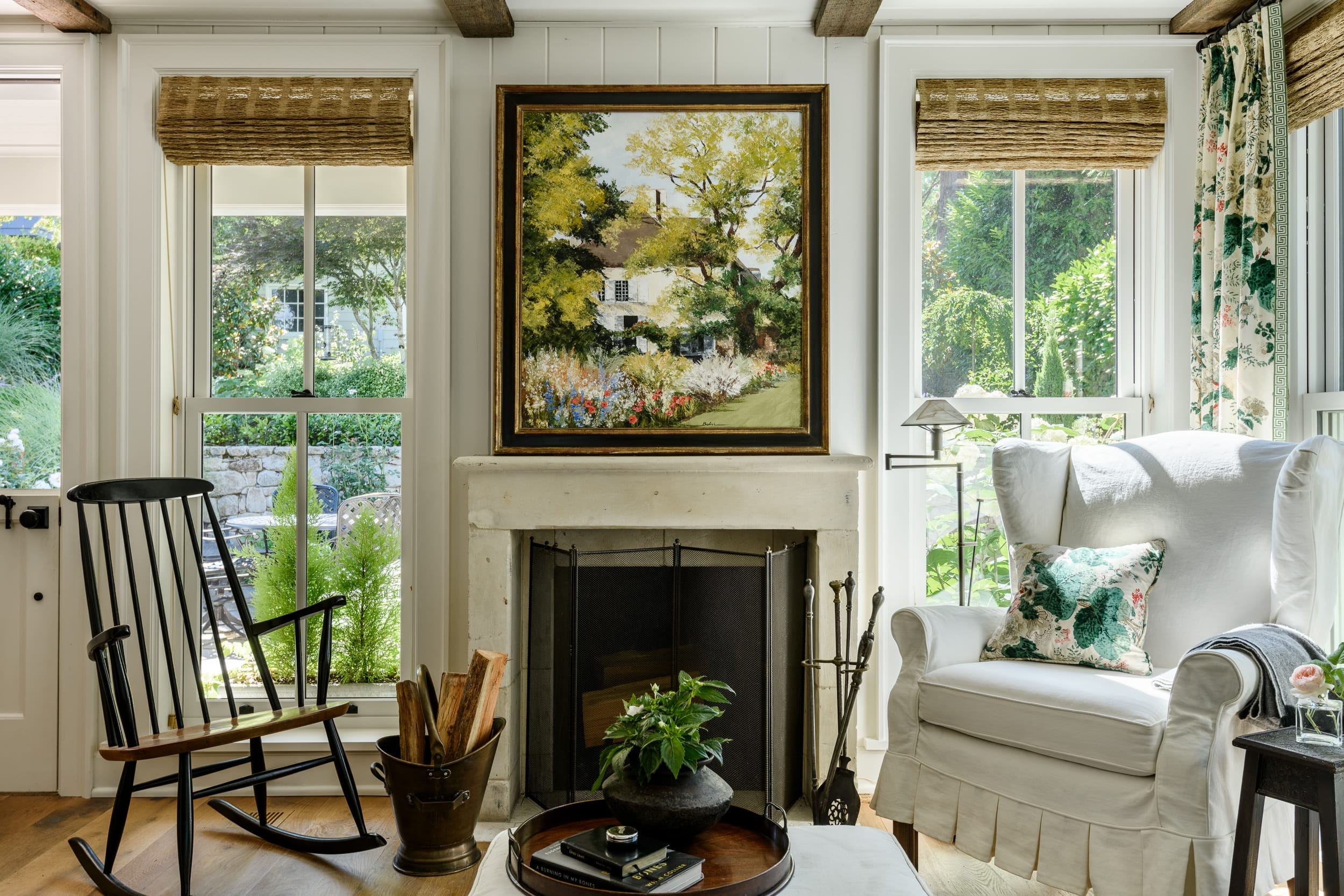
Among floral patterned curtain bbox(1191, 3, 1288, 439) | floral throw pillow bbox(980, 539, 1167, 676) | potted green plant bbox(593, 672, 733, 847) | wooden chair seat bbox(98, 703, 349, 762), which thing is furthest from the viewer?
floral patterned curtain bbox(1191, 3, 1288, 439)

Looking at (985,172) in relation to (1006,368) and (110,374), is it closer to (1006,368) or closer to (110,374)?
(1006,368)

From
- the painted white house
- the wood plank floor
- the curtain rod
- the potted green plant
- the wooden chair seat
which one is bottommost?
the wood plank floor

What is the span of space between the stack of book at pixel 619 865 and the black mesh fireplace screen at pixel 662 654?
1197mm

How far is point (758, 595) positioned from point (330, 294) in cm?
175

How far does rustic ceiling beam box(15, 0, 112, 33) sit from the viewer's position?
264cm

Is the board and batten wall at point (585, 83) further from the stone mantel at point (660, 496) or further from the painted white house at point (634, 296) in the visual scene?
the painted white house at point (634, 296)

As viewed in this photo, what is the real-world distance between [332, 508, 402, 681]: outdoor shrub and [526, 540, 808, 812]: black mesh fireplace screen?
0.52 m

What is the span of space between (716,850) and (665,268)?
72.4 inches

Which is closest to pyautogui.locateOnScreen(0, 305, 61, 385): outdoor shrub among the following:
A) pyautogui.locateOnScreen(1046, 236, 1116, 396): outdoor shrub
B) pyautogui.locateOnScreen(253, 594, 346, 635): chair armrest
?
pyautogui.locateOnScreen(253, 594, 346, 635): chair armrest

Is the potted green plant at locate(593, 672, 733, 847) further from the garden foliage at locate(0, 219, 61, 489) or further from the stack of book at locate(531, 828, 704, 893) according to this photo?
the garden foliage at locate(0, 219, 61, 489)

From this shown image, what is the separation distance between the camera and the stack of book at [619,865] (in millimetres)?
1328

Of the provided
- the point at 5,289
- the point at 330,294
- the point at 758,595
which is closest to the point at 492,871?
the point at 758,595

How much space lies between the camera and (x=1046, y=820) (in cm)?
194

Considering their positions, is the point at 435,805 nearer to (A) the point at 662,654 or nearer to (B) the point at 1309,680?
(A) the point at 662,654
